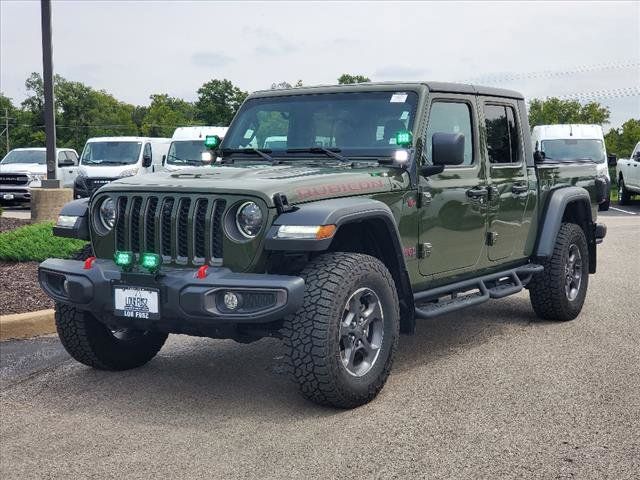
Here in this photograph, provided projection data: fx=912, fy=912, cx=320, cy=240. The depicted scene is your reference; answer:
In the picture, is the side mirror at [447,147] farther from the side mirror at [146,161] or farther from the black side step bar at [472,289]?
the side mirror at [146,161]

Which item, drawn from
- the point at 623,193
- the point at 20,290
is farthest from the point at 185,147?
the point at 623,193

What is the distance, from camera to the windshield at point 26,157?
26.0 m

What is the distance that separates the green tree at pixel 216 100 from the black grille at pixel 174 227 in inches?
2813

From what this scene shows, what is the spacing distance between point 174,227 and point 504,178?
2.97 m

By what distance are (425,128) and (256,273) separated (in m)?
1.83

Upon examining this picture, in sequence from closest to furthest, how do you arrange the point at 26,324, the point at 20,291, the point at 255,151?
the point at 255,151
the point at 26,324
the point at 20,291

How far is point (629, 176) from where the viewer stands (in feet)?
83.7

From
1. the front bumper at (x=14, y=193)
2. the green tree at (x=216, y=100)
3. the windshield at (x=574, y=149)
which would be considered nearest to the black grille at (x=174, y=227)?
the windshield at (x=574, y=149)

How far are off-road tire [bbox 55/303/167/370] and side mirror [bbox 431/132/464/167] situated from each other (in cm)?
233

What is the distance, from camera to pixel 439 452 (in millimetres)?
4523

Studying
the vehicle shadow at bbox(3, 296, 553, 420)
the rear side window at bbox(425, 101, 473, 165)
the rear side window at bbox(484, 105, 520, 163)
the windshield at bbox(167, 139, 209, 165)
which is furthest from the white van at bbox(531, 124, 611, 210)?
the rear side window at bbox(425, 101, 473, 165)

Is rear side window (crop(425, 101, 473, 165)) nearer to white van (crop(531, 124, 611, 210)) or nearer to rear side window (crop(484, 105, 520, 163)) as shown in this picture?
rear side window (crop(484, 105, 520, 163))

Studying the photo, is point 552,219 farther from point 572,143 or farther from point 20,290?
point 572,143

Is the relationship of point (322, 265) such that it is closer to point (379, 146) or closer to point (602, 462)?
point (379, 146)
